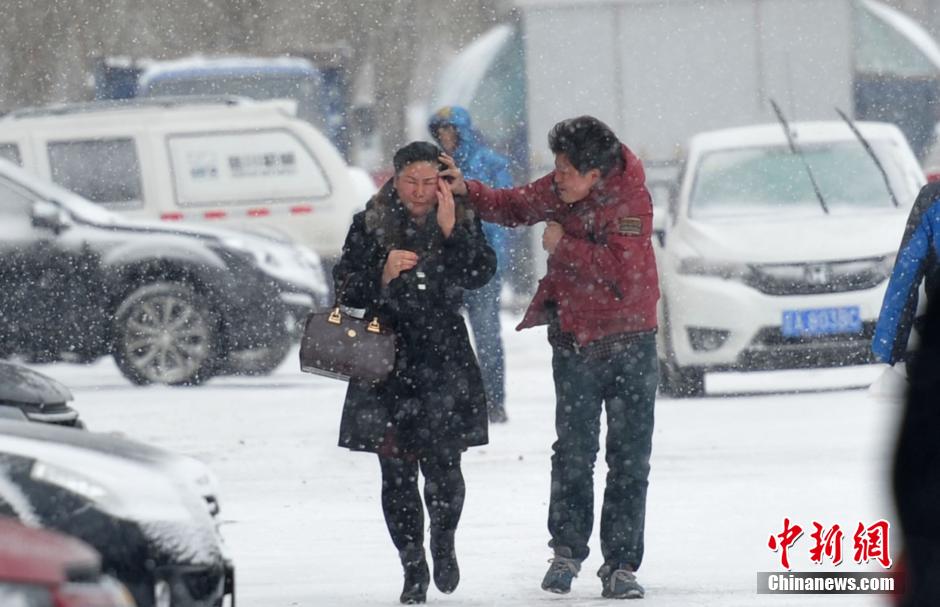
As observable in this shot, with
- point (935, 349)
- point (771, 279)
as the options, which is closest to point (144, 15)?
point (771, 279)

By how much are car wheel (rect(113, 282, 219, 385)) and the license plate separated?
3980mm

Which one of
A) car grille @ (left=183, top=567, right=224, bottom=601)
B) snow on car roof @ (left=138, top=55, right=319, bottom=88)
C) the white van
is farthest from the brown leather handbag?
snow on car roof @ (left=138, top=55, right=319, bottom=88)

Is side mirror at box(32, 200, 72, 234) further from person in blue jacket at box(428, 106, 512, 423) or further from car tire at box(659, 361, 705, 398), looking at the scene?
car tire at box(659, 361, 705, 398)

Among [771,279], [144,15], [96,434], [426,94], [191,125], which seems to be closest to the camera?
[96,434]

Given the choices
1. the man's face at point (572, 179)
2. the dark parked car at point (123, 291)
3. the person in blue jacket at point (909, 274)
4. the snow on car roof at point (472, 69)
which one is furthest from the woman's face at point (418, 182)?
the snow on car roof at point (472, 69)

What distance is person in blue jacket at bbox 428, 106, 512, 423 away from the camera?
11758 millimetres

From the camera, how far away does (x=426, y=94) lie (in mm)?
51812

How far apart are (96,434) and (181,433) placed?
6.54 metres

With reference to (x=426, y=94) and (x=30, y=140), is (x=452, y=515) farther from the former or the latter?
(x=426, y=94)

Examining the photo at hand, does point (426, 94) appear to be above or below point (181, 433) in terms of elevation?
below

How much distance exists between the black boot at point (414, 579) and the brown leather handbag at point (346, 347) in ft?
1.91

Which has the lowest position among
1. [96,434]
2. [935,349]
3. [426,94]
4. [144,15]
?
[426,94]

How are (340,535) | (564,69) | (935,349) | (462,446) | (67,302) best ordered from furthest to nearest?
(564,69) → (67,302) → (340,535) → (462,446) → (935,349)

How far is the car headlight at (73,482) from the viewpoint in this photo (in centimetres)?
550
